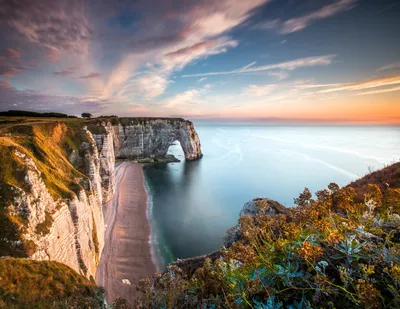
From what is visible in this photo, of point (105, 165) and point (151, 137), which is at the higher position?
point (151, 137)

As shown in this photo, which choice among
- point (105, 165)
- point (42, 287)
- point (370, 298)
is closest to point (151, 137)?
point (105, 165)

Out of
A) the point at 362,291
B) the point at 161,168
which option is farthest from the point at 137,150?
the point at 362,291

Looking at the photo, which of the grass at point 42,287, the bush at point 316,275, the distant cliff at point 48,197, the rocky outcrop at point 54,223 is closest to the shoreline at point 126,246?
the distant cliff at point 48,197

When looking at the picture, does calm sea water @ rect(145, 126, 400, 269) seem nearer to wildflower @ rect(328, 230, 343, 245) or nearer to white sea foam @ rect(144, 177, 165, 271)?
white sea foam @ rect(144, 177, 165, 271)

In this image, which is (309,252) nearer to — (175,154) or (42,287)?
(42,287)

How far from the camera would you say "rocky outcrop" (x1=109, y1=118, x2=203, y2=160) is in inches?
2574

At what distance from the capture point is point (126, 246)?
22812 millimetres

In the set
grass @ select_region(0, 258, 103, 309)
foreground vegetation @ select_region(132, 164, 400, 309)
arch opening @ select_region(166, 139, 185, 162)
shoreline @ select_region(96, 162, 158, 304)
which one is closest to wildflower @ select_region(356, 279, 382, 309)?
foreground vegetation @ select_region(132, 164, 400, 309)

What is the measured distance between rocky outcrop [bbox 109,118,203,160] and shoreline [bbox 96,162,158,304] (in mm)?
29867

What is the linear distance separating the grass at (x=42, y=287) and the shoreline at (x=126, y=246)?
4.74 meters

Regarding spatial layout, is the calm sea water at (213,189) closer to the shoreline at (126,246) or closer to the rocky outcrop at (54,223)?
the shoreline at (126,246)

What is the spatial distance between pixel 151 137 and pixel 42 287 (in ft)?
227

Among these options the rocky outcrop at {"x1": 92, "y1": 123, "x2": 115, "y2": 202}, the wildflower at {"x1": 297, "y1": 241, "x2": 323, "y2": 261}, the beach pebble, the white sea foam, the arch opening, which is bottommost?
the white sea foam

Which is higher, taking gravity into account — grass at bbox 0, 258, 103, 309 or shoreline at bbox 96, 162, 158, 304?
grass at bbox 0, 258, 103, 309
